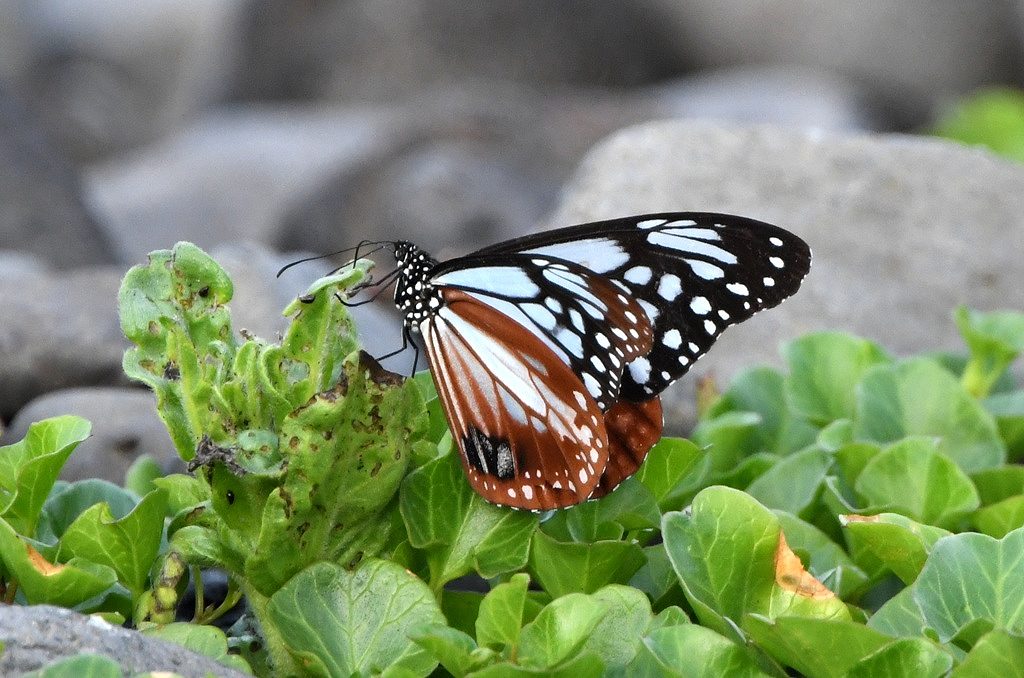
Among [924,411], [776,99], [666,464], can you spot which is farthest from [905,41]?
[666,464]

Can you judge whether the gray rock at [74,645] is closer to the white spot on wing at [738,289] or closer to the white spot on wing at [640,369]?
the white spot on wing at [640,369]

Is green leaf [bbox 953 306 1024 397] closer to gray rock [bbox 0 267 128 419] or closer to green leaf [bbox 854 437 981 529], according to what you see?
green leaf [bbox 854 437 981 529]

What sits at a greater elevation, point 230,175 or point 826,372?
point 230,175

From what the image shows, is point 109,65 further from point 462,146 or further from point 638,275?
point 638,275

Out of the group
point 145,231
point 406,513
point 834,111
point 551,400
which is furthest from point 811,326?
point 834,111

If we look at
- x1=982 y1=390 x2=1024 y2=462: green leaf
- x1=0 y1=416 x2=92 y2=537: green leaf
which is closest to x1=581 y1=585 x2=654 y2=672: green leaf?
x1=0 y1=416 x2=92 y2=537: green leaf

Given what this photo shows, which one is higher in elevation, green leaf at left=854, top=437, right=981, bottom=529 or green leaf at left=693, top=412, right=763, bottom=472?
green leaf at left=693, top=412, right=763, bottom=472

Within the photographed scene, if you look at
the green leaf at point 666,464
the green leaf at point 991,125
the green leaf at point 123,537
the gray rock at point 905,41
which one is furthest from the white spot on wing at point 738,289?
the gray rock at point 905,41
